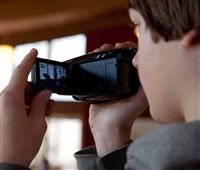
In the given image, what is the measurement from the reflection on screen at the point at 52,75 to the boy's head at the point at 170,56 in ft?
0.64

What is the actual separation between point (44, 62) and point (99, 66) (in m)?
0.11

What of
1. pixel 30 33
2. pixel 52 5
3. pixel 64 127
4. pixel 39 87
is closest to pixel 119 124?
pixel 39 87

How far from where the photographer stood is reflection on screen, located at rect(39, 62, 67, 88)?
667mm

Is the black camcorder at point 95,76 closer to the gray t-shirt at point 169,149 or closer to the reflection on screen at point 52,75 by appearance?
the reflection on screen at point 52,75

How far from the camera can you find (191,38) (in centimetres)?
47

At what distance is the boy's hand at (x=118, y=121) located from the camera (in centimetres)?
78

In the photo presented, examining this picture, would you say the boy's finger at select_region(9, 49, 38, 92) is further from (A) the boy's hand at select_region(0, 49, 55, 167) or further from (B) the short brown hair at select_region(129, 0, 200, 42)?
(B) the short brown hair at select_region(129, 0, 200, 42)

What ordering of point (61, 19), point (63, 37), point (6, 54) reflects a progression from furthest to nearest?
point (63, 37) < point (61, 19) < point (6, 54)

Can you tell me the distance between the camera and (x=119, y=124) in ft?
2.60

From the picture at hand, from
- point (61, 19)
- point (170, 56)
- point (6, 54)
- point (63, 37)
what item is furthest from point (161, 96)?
point (63, 37)

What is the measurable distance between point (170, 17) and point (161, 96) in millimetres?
108

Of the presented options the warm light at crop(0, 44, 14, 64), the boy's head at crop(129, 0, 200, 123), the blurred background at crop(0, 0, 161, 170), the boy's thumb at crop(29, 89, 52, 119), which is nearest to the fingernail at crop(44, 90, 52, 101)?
the boy's thumb at crop(29, 89, 52, 119)

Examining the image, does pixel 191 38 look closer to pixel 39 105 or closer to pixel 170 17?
pixel 170 17

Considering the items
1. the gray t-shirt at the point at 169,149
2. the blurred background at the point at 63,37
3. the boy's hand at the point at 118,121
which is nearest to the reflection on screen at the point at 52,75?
the boy's hand at the point at 118,121
